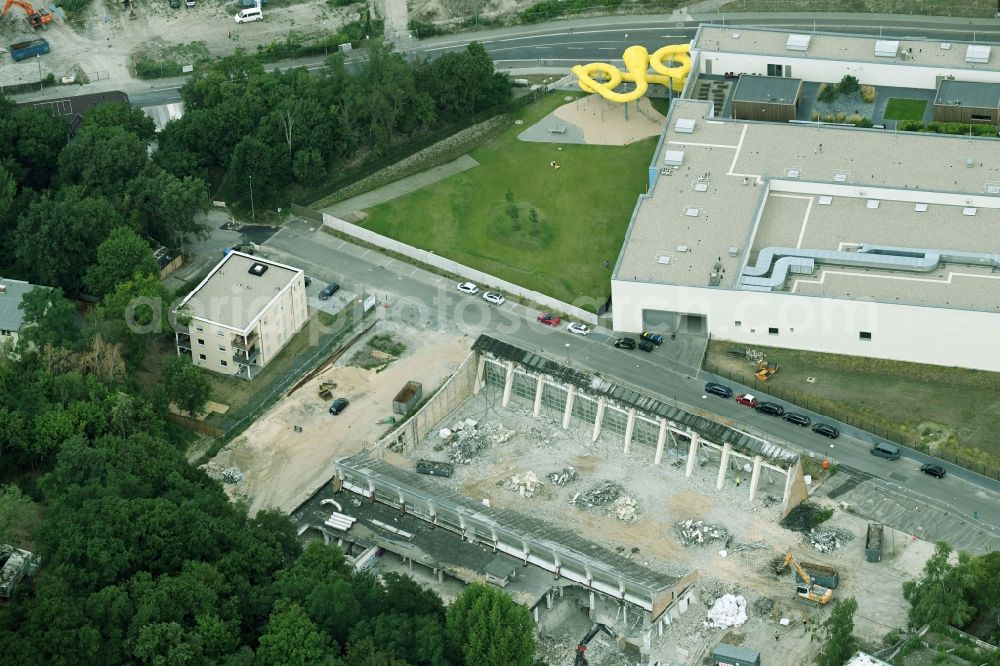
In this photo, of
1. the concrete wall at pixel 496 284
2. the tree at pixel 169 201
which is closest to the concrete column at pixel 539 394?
the concrete wall at pixel 496 284

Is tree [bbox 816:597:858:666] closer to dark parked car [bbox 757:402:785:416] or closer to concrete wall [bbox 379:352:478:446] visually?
dark parked car [bbox 757:402:785:416]

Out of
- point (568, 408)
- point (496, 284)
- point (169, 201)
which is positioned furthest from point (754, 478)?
point (169, 201)

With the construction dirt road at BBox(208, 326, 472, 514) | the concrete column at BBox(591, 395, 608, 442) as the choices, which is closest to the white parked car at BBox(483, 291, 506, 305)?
the construction dirt road at BBox(208, 326, 472, 514)

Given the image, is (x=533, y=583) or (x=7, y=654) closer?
(x=7, y=654)

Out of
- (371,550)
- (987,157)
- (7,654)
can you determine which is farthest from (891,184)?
(7,654)

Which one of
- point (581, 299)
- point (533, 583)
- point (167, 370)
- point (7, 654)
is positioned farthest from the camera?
point (581, 299)

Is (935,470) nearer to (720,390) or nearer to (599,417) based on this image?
(720,390)

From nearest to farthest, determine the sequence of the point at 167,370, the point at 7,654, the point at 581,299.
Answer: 1. the point at 7,654
2. the point at 167,370
3. the point at 581,299

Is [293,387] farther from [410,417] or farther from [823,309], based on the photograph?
[823,309]
